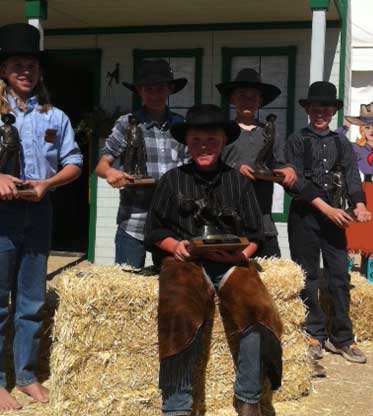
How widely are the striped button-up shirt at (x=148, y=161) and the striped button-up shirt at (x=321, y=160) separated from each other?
0.96 meters

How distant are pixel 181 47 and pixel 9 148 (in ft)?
16.7

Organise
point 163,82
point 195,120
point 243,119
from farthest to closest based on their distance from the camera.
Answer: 1. point 243,119
2. point 163,82
3. point 195,120

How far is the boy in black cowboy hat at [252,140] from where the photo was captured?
14.6 ft

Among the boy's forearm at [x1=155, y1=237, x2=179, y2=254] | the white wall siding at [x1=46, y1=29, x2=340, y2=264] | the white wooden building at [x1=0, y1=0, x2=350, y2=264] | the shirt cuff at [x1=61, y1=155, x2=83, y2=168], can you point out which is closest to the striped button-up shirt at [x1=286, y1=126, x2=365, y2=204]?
the boy's forearm at [x1=155, y1=237, x2=179, y2=254]

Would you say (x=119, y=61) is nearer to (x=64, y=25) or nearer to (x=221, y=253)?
(x=64, y=25)

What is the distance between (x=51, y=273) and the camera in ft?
26.9

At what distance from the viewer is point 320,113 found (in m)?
4.85

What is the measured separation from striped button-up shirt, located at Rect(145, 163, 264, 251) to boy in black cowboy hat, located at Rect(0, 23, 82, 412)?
64 centimetres

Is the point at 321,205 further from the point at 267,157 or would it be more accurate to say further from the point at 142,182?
the point at 142,182

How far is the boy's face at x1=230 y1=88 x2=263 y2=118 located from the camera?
4469mm

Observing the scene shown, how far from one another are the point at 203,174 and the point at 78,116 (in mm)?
7524

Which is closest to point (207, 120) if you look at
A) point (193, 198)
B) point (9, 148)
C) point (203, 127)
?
point (203, 127)

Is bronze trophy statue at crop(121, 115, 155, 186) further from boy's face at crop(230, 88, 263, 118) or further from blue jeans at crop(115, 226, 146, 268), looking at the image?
boy's face at crop(230, 88, 263, 118)

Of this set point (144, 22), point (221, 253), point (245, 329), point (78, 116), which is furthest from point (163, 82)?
point (78, 116)
